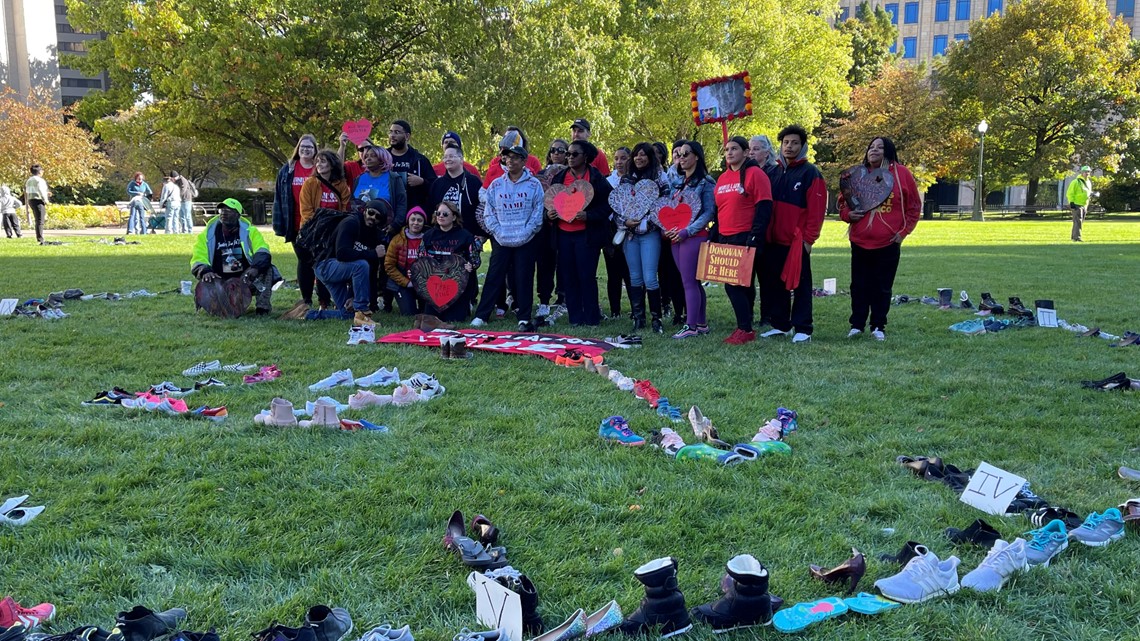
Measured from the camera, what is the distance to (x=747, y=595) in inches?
101

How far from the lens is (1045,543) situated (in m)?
3.08

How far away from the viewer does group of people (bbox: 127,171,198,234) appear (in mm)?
24844

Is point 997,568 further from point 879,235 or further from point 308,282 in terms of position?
point 308,282

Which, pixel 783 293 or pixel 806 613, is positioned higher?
pixel 783 293

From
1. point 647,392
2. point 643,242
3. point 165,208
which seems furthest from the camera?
point 165,208

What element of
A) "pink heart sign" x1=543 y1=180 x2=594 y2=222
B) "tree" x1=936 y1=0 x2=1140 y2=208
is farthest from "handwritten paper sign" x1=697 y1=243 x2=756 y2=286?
"tree" x1=936 y1=0 x2=1140 y2=208

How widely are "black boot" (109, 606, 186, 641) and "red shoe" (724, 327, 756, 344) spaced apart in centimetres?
570

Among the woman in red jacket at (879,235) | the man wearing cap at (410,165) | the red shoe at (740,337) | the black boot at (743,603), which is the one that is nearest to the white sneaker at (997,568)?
the black boot at (743,603)

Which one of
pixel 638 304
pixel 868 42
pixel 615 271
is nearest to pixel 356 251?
pixel 615 271

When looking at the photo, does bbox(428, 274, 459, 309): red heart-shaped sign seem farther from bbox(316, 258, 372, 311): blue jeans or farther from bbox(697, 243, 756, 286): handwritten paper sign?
bbox(697, 243, 756, 286): handwritten paper sign

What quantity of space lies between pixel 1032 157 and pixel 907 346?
44.2 metres

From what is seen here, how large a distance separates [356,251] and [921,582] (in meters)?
6.94

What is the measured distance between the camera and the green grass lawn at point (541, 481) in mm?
2785

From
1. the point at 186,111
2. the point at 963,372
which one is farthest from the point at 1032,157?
the point at 963,372
